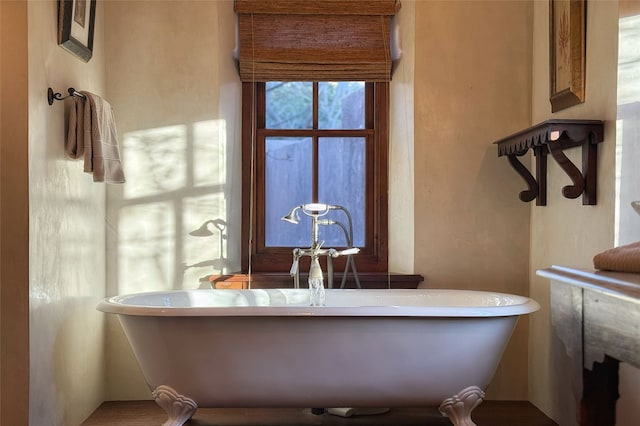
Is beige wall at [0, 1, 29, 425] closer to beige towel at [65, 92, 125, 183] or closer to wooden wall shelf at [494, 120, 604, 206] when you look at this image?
beige towel at [65, 92, 125, 183]

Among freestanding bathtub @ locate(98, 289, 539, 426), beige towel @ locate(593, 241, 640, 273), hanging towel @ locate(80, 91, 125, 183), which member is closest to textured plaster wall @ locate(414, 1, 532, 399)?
freestanding bathtub @ locate(98, 289, 539, 426)

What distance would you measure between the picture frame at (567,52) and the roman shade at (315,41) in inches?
31.5

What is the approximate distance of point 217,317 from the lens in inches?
91.6

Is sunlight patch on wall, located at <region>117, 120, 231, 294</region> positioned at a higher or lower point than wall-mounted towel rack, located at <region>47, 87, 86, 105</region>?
lower

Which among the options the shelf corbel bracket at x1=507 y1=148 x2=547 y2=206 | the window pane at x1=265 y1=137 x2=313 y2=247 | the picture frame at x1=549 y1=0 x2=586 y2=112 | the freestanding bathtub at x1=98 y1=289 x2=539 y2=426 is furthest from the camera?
the window pane at x1=265 y1=137 x2=313 y2=247

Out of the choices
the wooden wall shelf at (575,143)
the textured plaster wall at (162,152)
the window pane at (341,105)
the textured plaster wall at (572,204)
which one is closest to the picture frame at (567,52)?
the textured plaster wall at (572,204)

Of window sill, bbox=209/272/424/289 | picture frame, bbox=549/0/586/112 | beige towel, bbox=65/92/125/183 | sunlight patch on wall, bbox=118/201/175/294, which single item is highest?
picture frame, bbox=549/0/586/112

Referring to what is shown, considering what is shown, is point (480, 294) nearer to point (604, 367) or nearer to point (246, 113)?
point (246, 113)

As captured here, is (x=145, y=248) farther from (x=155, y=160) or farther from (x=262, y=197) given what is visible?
(x=262, y=197)

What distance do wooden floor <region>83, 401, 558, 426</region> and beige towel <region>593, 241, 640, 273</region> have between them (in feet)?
5.79

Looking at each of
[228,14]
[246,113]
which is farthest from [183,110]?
[228,14]

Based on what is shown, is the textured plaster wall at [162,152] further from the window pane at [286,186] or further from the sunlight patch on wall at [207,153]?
the window pane at [286,186]

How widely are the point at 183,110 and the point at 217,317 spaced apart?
4.18 ft

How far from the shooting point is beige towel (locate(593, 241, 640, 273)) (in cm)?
120
